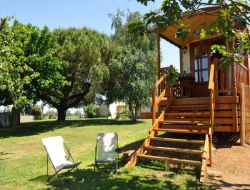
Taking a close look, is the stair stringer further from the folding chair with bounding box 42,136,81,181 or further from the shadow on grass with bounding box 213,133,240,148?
the shadow on grass with bounding box 213,133,240,148

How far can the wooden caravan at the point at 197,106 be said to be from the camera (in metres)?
8.79

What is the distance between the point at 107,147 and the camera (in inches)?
345

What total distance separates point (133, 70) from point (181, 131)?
14900mm

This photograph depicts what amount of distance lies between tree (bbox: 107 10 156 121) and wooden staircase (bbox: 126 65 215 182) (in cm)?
1181

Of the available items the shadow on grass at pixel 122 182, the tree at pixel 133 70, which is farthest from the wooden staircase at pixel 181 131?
the tree at pixel 133 70

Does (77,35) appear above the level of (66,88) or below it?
above

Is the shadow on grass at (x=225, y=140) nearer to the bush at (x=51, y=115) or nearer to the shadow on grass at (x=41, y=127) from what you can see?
the shadow on grass at (x=41, y=127)

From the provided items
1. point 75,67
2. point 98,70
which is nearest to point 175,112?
point 98,70

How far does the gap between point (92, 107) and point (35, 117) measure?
25.4 feet

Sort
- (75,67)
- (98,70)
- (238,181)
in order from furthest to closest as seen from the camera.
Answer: (75,67) → (98,70) → (238,181)

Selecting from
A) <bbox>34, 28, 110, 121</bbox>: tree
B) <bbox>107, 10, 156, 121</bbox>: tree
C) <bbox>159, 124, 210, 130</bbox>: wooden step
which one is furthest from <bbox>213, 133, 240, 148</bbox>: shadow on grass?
<bbox>34, 28, 110, 121</bbox>: tree

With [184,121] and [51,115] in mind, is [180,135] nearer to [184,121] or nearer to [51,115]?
[184,121]

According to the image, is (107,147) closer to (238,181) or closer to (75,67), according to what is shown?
(238,181)

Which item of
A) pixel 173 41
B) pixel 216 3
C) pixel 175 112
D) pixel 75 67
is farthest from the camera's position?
pixel 75 67
